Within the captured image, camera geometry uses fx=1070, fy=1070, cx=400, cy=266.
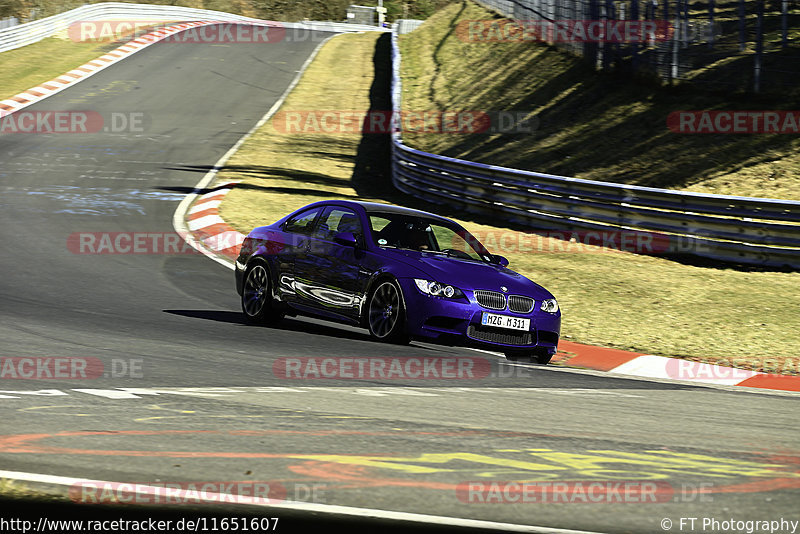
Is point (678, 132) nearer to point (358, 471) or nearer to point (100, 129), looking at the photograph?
point (100, 129)

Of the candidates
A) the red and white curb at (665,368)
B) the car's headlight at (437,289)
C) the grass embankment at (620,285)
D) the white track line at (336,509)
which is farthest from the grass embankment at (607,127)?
the white track line at (336,509)

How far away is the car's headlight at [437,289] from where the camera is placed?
30.7ft

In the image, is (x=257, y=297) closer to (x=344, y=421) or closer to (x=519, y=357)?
(x=519, y=357)

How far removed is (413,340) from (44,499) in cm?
585

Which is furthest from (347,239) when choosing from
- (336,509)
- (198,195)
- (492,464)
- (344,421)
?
(198,195)

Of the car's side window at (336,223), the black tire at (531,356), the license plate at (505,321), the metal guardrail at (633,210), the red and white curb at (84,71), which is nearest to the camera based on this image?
the license plate at (505,321)

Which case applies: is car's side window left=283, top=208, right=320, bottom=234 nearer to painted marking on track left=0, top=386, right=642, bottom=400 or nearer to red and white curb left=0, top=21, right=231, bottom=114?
painted marking on track left=0, top=386, right=642, bottom=400

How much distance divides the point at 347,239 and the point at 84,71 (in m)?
29.4

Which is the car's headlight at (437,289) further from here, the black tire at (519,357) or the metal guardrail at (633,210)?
the metal guardrail at (633,210)

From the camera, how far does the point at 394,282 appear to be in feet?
31.4

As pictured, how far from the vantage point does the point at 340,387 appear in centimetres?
748

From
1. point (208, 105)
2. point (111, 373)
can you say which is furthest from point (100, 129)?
point (111, 373)

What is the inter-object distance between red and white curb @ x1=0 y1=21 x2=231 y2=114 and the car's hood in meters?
22.8

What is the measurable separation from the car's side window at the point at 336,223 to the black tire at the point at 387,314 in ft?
3.13
